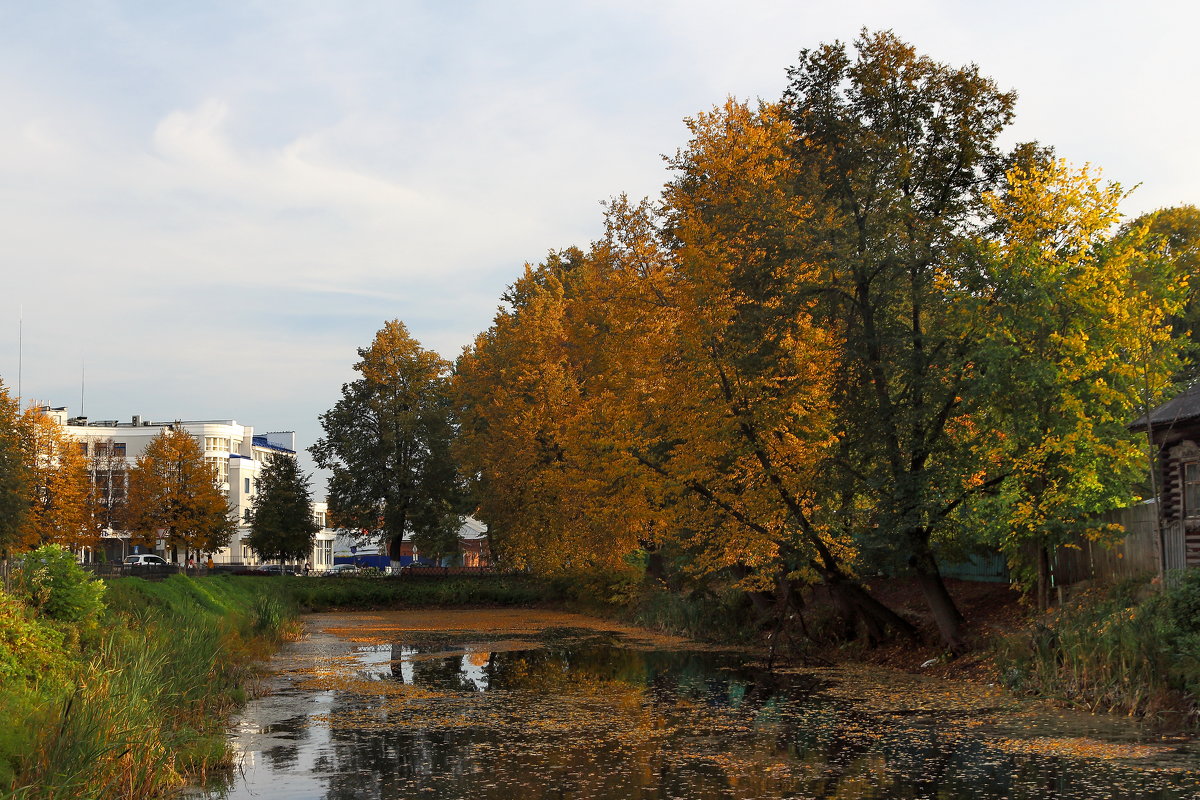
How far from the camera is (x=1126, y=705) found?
17641 mm

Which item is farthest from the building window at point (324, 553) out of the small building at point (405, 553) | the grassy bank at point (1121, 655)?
the grassy bank at point (1121, 655)

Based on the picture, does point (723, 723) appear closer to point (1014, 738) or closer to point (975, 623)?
point (1014, 738)

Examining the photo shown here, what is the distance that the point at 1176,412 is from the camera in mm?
25047

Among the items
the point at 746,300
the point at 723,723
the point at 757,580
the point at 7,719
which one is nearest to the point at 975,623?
the point at 757,580

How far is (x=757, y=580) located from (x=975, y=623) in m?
5.20

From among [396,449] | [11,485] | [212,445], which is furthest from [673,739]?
[212,445]

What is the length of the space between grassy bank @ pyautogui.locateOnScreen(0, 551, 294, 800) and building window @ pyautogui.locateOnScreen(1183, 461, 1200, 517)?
20545mm

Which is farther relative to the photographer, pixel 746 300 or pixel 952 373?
pixel 746 300

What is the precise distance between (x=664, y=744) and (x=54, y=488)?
62.4 m

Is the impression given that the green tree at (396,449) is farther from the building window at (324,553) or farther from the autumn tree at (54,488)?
the building window at (324,553)

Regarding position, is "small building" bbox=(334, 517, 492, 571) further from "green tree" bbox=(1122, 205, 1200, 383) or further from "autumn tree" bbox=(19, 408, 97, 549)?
"green tree" bbox=(1122, 205, 1200, 383)

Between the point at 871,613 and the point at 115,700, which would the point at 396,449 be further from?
the point at 115,700

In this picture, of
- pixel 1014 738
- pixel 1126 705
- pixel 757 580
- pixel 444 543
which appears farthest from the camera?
pixel 444 543

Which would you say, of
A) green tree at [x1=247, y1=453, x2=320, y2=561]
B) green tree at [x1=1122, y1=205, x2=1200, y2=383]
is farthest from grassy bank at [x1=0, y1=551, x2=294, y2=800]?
green tree at [x1=247, y1=453, x2=320, y2=561]
